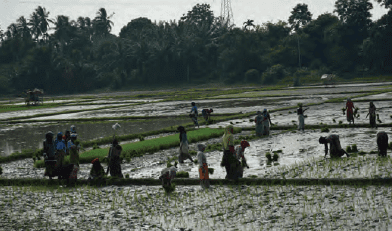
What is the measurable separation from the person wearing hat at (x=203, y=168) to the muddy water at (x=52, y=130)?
11.0 metres

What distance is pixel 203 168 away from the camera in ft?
36.3

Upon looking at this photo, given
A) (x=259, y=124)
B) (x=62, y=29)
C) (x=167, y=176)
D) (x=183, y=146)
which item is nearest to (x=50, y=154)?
(x=167, y=176)

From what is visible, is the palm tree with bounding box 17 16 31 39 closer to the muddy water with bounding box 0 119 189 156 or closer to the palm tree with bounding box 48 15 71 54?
the palm tree with bounding box 48 15 71 54

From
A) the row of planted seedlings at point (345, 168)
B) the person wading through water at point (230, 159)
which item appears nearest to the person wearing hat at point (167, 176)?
the person wading through water at point (230, 159)

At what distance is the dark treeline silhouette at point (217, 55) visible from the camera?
80625 millimetres

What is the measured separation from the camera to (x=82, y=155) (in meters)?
16.5

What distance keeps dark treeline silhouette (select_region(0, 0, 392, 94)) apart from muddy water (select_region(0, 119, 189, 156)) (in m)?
57.1

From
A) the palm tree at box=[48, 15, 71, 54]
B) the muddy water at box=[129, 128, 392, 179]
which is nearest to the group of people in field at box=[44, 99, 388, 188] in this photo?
the muddy water at box=[129, 128, 392, 179]

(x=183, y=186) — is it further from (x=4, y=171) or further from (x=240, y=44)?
(x=240, y=44)

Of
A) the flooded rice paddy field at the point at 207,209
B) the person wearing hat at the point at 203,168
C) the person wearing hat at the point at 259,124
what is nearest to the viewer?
the flooded rice paddy field at the point at 207,209

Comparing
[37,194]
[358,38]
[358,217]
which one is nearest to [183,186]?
[37,194]

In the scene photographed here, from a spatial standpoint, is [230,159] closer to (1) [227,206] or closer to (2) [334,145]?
(1) [227,206]

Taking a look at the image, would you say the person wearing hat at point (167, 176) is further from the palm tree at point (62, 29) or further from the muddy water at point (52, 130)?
the palm tree at point (62, 29)

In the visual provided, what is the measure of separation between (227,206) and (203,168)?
Answer: 1857 mm
